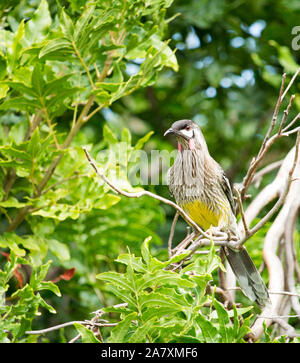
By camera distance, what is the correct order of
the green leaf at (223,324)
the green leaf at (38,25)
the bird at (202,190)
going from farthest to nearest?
the bird at (202,190) < the green leaf at (38,25) < the green leaf at (223,324)

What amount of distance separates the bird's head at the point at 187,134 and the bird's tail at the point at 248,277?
729mm

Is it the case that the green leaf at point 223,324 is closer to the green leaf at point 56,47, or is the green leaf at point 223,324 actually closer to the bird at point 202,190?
the bird at point 202,190

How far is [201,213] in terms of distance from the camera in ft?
12.8

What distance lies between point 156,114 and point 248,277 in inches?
105

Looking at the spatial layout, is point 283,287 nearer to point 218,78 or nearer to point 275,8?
point 218,78

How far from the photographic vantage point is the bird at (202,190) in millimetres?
3795

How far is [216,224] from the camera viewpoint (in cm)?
399

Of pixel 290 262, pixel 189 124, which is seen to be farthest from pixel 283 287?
pixel 189 124

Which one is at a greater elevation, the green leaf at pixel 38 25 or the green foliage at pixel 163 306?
the green leaf at pixel 38 25

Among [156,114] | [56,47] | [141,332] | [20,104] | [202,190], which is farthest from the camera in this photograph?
[156,114]

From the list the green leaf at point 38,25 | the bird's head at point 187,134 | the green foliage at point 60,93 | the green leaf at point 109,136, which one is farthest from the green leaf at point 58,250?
Answer: the green leaf at point 38,25

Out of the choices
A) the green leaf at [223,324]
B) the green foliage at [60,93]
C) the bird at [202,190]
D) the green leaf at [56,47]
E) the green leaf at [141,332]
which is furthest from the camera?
the bird at [202,190]

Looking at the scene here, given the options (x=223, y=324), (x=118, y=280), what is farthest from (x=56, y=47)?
(x=223, y=324)

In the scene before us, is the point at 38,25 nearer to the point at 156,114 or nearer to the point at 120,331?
the point at 120,331
